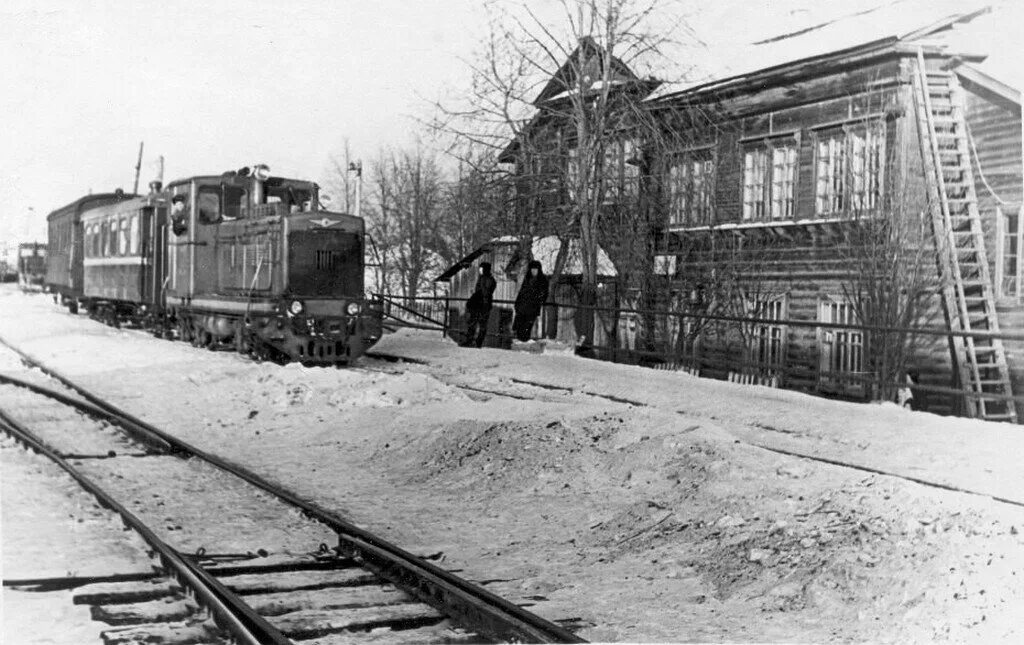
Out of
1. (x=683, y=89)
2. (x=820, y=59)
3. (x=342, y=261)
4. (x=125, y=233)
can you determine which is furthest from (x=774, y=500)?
(x=125, y=233)

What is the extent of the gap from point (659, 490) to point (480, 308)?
476 inches

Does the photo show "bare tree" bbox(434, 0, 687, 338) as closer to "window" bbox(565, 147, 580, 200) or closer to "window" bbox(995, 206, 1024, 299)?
"window" bbox(565, 147, 580, 200)

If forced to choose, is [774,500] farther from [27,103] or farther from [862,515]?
[27,103]

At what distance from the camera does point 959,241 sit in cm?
1445

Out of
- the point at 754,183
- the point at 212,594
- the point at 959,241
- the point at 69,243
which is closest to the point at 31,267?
the point at 69,243

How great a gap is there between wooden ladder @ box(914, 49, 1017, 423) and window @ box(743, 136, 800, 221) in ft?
13.3

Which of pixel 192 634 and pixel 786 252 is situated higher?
pixel 786 252

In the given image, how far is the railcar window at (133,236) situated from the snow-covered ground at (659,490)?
25.9ft

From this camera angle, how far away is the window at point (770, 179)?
19.4 meters

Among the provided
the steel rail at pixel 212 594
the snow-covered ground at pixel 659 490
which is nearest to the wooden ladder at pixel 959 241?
the snow-covered ground at pixel 659 490

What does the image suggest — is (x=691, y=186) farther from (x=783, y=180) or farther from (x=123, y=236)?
(x=123, y=236)

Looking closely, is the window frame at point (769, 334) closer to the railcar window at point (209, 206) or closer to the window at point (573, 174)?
the window at point (573, 174)

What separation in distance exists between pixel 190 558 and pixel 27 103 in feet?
12.8

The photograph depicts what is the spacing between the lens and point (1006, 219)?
13992 millimetres
